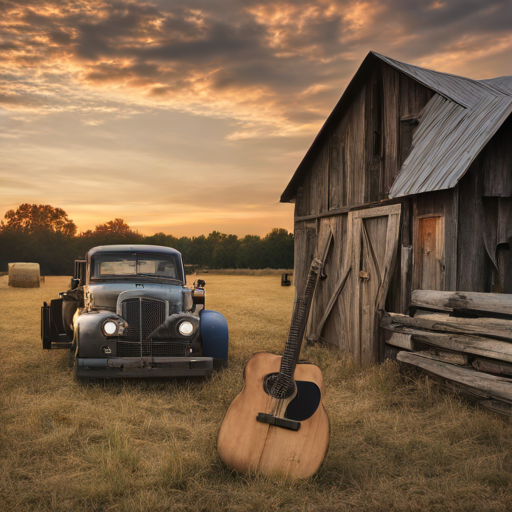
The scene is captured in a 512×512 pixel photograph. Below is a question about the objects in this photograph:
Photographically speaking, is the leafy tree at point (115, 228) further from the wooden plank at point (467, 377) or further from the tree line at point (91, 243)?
the wooden plank at point (467, 377)

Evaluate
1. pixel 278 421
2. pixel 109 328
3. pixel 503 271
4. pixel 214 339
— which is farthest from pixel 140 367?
pixel 503 271

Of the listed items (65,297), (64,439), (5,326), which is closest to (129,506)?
(64,439)

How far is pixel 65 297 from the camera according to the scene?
834 centimetres

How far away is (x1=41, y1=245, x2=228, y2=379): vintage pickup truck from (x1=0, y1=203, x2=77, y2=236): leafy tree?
207 feet

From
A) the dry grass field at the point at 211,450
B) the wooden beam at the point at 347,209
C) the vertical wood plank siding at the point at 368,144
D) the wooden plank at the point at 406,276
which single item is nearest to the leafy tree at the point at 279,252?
the wooden beam at the point at 347,209

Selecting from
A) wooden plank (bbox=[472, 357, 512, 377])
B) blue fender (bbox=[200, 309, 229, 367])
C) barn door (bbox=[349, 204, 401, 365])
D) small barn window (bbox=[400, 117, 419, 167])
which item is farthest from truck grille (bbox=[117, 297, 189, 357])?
small barn window (bbox=[400, 117, 419, 167])

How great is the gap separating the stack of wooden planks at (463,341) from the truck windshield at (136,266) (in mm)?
3971

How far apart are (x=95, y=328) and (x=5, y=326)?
23.9 feet

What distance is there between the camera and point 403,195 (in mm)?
7180

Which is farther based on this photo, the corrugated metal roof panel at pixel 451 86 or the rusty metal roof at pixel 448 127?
the corrugated metal roof panel at pixel 451 86

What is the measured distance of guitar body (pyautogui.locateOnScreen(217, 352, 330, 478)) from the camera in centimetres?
399

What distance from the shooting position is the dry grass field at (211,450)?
379cm

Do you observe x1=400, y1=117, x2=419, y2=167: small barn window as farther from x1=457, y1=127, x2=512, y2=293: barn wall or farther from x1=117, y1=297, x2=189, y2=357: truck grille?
x1=117, y1=297, x2=189, y2=357: truck grille

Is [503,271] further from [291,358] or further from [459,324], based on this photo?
[291,358]
